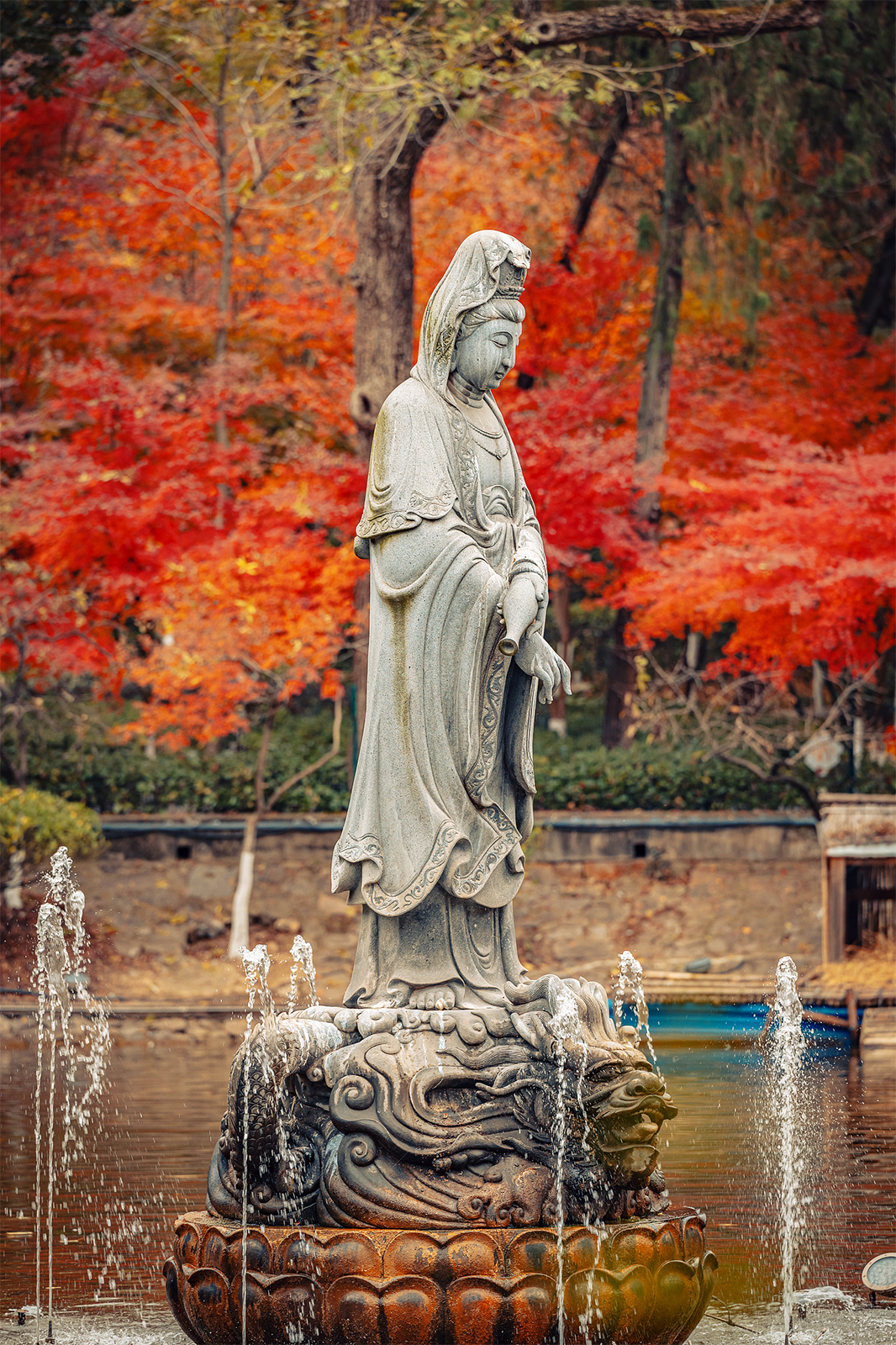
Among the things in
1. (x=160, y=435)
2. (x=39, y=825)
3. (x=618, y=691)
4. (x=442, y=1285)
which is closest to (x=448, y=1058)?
(x=442, y=1285)

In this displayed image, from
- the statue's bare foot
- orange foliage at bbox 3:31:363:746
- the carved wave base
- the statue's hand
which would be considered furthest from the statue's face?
orange foliage at bbox 3:31:363:746

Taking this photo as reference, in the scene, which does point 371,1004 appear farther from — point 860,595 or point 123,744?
point 123,744

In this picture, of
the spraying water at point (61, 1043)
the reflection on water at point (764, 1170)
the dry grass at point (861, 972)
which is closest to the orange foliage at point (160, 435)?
the spraying water at point (61, 1043)

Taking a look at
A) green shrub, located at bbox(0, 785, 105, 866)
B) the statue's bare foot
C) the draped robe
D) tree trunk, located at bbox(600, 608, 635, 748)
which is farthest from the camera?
tree trunk, located at bbox(600, 608, 635, 748)

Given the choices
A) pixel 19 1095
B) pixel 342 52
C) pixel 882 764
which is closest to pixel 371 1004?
pixel 19 1095

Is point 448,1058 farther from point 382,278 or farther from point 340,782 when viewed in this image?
point 340,782

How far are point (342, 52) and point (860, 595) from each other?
7212 millimetres

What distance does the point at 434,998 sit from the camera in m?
5.37

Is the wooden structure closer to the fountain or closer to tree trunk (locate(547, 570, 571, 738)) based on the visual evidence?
tree trunk (locate(547, 570, 571, 738))

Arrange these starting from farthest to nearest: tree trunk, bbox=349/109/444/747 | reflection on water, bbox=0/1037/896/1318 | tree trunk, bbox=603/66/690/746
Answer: tree trunk, bbox=603/66/690/746
tree trunk, bbox=349/109/444/747
reflection on water, bbox=0/1037/896/1318

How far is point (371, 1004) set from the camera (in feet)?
17.8

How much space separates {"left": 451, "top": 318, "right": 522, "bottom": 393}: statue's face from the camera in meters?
5.78

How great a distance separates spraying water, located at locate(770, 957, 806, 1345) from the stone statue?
6.00 feet

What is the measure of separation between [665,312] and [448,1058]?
16332mm
